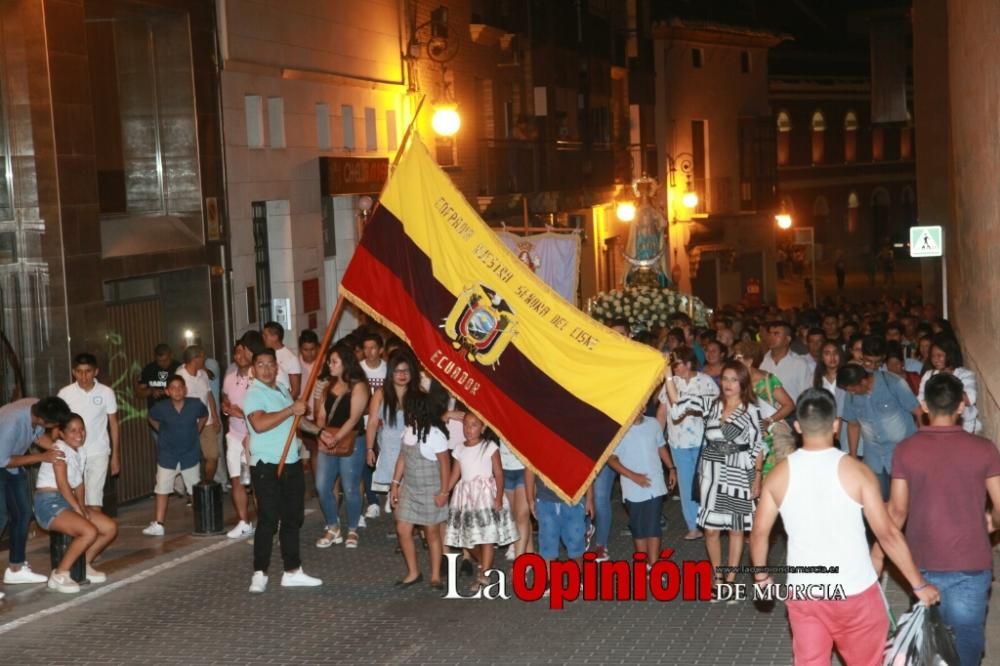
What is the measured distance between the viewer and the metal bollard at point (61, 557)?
12969mm

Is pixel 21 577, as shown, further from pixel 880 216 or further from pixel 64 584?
pixel 880 216

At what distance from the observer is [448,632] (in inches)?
444

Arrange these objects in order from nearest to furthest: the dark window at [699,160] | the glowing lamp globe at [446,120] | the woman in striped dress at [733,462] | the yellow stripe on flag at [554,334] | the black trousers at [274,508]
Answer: the yellow stripe on flag at [554,334] → the woman in striped dress at [733,462] → the black trousers at [274,508] → the glowing lamp globe at [446,120] → the dark window at [699,160]

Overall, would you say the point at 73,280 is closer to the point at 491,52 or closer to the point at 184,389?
the point at 184,389

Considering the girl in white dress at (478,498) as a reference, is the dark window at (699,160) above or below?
above

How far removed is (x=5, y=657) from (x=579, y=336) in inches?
172

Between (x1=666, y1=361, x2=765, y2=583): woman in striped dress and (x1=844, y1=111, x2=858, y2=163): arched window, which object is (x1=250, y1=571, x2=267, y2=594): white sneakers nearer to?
(x1=666, y1=361, x2=765, y2=583): woman in striped dress

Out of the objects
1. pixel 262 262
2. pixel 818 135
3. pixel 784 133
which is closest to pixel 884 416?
pixel 262 262

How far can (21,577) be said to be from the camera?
43.3 ft

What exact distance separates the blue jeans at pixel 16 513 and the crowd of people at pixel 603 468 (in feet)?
0.05

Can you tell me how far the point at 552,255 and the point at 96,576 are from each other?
30.3ft

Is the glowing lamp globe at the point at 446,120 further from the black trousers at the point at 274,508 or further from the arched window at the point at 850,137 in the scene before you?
the arched window at the point at 850,137

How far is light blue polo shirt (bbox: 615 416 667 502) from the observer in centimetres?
1263

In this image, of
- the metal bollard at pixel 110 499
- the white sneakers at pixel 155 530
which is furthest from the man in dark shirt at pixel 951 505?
the metal bollard at pixel 110 499
